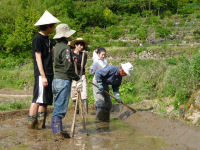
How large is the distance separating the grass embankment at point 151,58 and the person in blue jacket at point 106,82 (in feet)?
4.73

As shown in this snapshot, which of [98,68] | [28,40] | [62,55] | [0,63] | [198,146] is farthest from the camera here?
[28,40]

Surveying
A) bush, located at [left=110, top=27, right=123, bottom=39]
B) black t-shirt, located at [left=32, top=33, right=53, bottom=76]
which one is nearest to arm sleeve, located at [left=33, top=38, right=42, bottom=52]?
black t-shirt, located at [left=32, top=33, right=53, bottom=76]

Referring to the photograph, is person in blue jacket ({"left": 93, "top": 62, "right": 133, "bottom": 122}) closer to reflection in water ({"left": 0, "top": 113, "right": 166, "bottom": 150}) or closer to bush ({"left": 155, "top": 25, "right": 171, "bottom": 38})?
reflection in water ({"left": 0, "top": 113, "right": 166, "bottom": 150})

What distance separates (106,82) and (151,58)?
16.8m

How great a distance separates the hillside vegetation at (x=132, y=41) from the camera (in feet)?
29.1

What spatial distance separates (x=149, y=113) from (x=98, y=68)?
1.51 meters

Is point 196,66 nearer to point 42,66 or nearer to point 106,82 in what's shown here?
point 106,82

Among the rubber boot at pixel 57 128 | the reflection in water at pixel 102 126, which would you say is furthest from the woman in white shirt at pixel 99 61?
the rubber boot at pixel 57 128

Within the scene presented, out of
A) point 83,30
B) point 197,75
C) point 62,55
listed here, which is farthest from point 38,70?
point 83,30

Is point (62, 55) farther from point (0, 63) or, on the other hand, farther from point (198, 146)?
point (0, 63)

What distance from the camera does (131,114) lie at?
24.3 feet

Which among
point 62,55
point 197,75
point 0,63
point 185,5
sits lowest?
point 0,63

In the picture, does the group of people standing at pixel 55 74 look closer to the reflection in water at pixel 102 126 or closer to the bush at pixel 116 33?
the reflection in water at pixel 102 126

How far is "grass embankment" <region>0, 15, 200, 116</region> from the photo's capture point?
25.1ft
